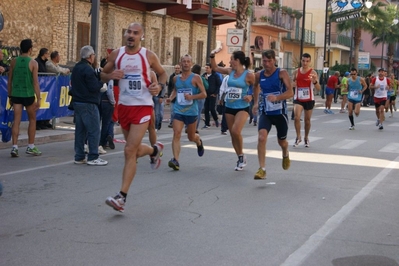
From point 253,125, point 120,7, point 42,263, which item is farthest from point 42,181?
point 120,7

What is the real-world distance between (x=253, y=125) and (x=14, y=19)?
8373 millimetres

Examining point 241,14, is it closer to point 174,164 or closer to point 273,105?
point 174,164

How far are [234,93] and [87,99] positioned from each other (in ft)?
7.42

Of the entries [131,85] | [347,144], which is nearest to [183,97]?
[131,85]

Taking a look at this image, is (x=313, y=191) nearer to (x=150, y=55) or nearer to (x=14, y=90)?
(x=150, y=55)

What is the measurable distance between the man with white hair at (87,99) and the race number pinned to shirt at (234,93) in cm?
196

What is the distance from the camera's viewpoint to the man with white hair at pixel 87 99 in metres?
11.5

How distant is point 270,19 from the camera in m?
50.5

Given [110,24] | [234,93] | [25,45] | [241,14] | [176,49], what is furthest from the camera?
[176,49]

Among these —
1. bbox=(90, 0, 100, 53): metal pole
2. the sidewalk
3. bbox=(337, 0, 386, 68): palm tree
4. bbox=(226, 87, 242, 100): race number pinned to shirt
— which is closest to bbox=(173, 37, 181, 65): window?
bbox=(90, 0, 100, 53): metal pole

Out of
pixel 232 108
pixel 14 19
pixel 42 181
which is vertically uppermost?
pixel 14 19

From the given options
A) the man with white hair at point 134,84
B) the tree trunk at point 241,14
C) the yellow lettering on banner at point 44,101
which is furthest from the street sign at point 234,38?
the man with white hair at point 134,84

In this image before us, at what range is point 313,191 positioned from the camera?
9.73 meters

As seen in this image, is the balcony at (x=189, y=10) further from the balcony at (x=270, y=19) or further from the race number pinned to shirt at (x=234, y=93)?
the race number pinned to shirt at (x=234, y=93)
